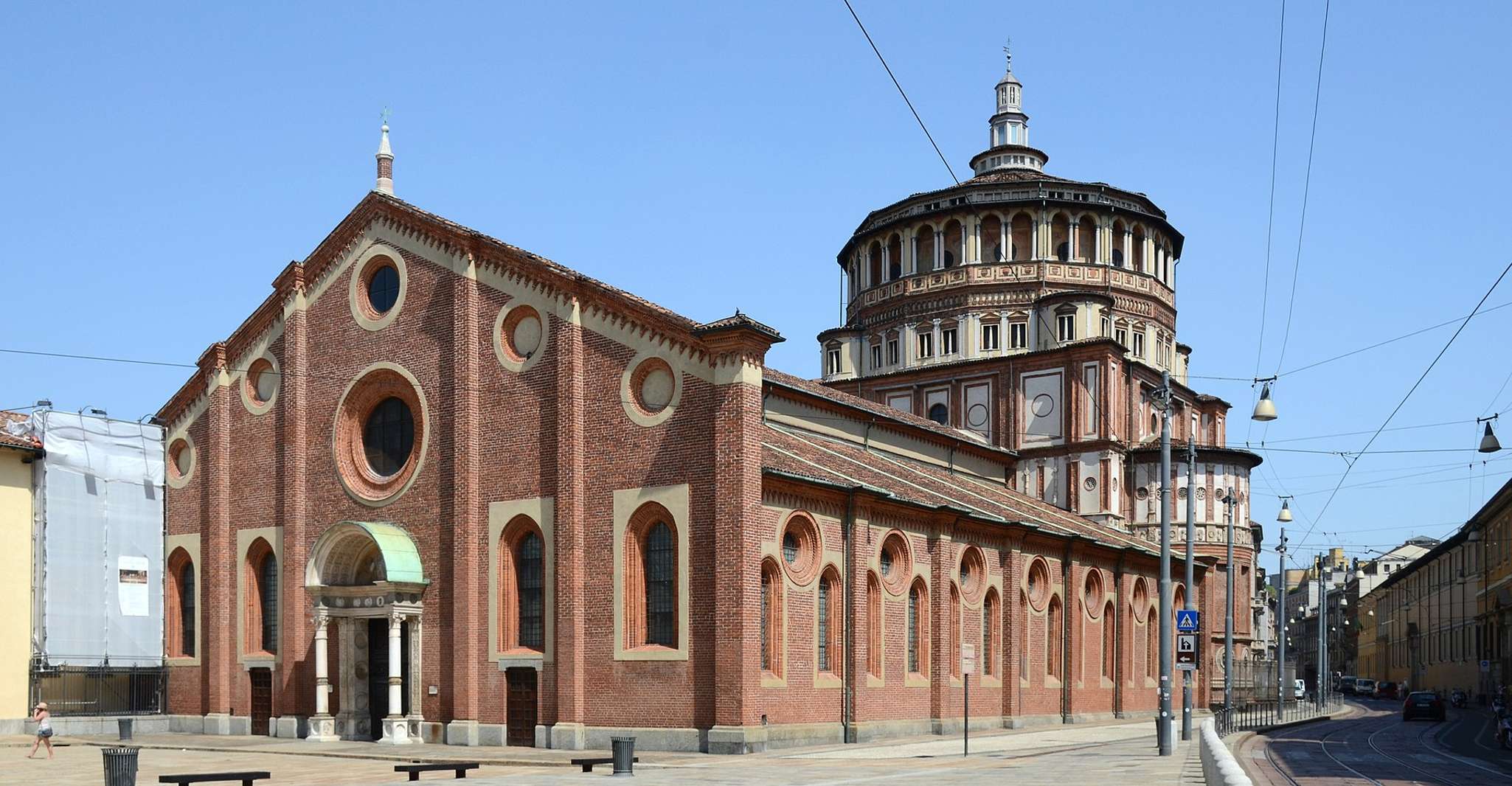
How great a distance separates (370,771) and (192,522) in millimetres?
18059

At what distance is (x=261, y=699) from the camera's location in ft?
129

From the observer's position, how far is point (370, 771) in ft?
88.4

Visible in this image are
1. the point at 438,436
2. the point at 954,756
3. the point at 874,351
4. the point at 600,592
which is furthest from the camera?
the point at 874,351

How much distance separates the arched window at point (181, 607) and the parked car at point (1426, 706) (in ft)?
147

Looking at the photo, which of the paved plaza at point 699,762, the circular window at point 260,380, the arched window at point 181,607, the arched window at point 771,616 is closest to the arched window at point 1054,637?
the paved plaza at point 699,762

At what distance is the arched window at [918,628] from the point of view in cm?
3684

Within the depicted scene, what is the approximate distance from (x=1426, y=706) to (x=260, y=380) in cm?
4498

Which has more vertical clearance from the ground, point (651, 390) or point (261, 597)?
point (651, 390)

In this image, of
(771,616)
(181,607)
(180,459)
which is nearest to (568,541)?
(771,616)

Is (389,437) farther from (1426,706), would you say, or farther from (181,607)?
(1426,706)

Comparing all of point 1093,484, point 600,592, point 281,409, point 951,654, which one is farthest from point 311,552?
point 1093,484

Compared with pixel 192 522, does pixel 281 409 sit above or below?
above

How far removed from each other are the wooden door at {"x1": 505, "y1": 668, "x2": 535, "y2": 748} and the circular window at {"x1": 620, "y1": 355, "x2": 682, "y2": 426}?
651 centimetres

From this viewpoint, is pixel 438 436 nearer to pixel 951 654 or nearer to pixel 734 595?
pixel 734 595
